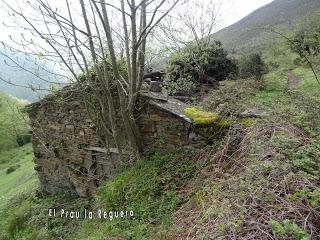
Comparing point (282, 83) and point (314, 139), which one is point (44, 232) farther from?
point (282, 83)

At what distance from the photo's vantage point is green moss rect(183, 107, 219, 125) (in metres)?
6.49

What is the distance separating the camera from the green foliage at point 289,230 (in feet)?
8.57

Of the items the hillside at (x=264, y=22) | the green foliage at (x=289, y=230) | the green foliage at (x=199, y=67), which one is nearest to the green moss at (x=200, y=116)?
the green foliage at (x=289, y=230)

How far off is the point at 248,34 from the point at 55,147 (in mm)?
32932

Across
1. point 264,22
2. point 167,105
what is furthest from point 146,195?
point 264,22

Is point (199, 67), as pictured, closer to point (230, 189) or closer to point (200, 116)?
point (200, 116)

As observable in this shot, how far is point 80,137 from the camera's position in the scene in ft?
30.4

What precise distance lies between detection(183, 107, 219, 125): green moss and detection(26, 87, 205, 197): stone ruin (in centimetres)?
14

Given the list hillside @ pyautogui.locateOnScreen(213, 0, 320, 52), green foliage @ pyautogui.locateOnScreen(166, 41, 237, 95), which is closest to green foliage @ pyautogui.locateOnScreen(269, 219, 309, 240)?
Result: green foliage @ pyautogui.locateOnScreen(166, 41, 237, 95)

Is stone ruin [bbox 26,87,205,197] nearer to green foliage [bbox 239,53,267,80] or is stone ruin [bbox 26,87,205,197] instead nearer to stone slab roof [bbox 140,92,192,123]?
stone slab roof [bbox 140,92,192,123]

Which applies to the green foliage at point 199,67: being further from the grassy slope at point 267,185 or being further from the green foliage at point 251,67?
the grassy slope at point 267,185

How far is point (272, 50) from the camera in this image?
19188 millimetres

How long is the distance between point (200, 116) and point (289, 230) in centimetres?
415

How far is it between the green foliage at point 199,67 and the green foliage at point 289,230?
8.72m
